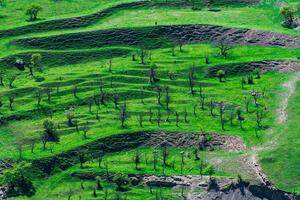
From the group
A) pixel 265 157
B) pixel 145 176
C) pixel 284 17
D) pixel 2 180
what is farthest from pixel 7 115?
pixel 284 17

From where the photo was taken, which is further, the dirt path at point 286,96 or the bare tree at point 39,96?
the bare tree at point 39,96

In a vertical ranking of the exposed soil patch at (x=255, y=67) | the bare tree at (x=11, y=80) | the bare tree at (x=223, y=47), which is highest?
the bare tree at (x=223, y=47)

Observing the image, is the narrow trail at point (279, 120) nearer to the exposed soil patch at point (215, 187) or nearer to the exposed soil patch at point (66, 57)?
the exposed soil patch at point (215, 187)

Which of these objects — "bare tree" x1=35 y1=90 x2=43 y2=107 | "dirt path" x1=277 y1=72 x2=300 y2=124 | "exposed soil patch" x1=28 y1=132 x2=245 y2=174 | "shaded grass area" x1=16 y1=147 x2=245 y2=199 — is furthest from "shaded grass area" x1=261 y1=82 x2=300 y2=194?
"bare tree" x1=35 y1=90 x2=43 y2=107

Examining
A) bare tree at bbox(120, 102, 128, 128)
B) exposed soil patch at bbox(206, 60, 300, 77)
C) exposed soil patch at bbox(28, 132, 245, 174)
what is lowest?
exposed soil patch at bbox(28, 132, 245, 174)

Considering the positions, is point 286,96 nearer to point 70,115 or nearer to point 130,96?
point 130,96

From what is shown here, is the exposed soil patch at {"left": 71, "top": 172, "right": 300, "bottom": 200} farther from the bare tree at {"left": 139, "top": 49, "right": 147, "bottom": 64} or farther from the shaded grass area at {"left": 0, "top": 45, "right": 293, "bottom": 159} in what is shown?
the bare tree at {"left": 139, "top": 49, "right": 147, "bottom": 64}

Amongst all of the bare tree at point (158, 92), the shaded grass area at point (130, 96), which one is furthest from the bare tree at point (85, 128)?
the bare tree at point (158, 92)
